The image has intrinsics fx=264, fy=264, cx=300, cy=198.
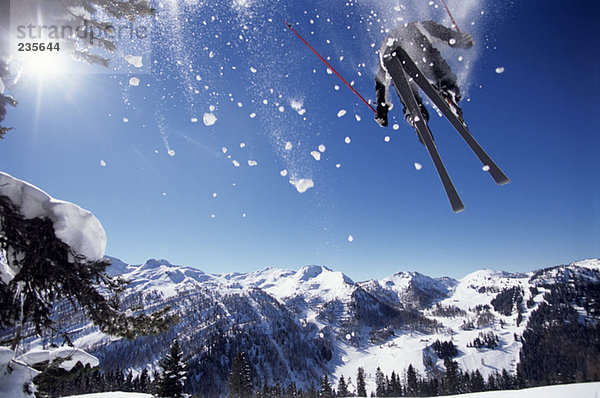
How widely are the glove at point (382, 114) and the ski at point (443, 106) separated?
0.92 m

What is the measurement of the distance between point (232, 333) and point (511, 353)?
5772 inches

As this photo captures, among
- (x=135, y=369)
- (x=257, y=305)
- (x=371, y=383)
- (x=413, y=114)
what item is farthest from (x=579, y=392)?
(x=257, y=305)

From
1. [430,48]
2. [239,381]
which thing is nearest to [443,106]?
[430,48]

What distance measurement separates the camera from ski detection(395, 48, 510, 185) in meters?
5.53

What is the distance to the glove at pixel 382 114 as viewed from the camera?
6.60 m

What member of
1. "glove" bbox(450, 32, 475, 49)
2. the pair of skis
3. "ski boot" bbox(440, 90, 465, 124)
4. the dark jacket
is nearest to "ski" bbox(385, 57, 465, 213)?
the pair of skis

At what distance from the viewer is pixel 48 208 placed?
296cm

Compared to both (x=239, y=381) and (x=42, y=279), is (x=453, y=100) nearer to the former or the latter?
(x=42, y=279)

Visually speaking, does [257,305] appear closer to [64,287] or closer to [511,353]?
[511,353]

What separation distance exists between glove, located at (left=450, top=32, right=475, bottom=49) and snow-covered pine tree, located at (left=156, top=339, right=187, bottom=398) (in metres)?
21.4

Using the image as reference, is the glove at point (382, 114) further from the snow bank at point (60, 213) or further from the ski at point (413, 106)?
the snow bank at point (60, 213)

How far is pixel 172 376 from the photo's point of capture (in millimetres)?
18094

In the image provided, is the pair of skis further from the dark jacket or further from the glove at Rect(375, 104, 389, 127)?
the glove at Rect(375, 104, 389, 127)

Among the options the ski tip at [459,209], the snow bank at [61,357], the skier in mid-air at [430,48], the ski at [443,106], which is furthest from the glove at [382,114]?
the snow bank at [61,357]
